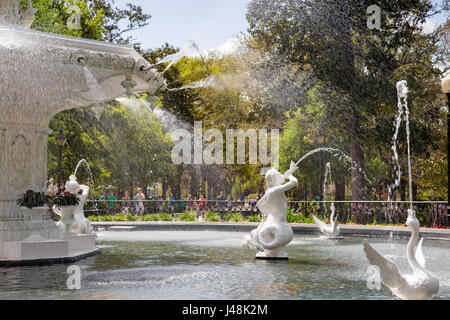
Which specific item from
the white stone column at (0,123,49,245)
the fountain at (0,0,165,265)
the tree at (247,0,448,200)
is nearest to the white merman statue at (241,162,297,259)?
the fountain at (0,0,165,265)

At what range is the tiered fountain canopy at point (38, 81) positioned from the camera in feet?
29.1

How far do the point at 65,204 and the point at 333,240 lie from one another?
743 cm

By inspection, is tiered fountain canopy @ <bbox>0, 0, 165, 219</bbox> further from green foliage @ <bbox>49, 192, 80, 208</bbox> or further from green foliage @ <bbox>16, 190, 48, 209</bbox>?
green foliage @ <bbox>49, 192, 80, 208</bbox>

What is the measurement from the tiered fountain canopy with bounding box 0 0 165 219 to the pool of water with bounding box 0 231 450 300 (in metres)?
2.27

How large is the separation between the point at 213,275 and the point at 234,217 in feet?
49.4

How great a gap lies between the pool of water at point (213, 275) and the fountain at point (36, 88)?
4.34 ft

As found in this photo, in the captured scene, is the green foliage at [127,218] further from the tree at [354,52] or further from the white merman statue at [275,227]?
the white merman statue at [275,227]

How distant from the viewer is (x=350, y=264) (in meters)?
9.09

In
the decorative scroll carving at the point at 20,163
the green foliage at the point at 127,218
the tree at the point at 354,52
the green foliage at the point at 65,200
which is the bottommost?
the green foliage at the point at 127,218

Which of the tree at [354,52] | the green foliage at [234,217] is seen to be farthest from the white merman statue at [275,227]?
the tree at [354,52]

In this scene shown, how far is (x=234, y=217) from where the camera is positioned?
22719mm

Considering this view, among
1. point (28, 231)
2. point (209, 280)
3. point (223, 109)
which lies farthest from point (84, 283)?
point (223, 109)

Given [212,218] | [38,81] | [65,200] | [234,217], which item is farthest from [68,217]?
[234,217]

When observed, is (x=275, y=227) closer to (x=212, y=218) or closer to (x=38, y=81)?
(x=38, y=81)
